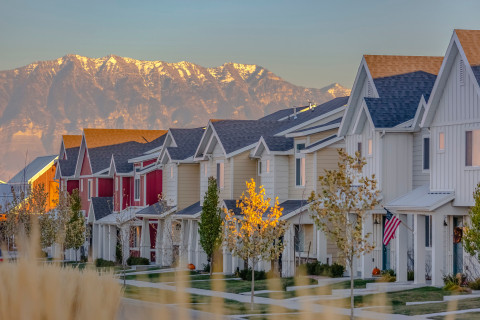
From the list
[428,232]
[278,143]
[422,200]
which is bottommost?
[428,232]

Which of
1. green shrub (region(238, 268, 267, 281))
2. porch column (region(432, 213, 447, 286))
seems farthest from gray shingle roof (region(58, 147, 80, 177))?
porch column (region(432, 213, 447, 286))

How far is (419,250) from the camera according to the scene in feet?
117

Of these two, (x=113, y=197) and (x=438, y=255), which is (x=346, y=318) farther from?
(x=113, y=197)

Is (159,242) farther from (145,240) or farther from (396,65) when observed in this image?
(396,65)

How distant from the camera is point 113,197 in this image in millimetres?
76062

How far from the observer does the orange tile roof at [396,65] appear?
4281 cm

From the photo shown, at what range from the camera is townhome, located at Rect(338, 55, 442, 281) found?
127ft

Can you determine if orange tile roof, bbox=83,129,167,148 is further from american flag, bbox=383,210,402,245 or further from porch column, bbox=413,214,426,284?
porch column, bbox=413,214,426,284

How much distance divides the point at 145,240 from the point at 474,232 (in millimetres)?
37404

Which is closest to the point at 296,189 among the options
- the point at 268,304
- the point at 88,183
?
the point at 268,304

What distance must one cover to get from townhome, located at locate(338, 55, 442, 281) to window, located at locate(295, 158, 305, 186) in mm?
5396

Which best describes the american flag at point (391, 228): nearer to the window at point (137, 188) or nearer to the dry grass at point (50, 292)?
the dry grass at point (50, 292)

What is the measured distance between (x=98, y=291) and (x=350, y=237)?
21843mm

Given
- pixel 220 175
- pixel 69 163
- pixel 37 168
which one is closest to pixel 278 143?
pixel 220 175
